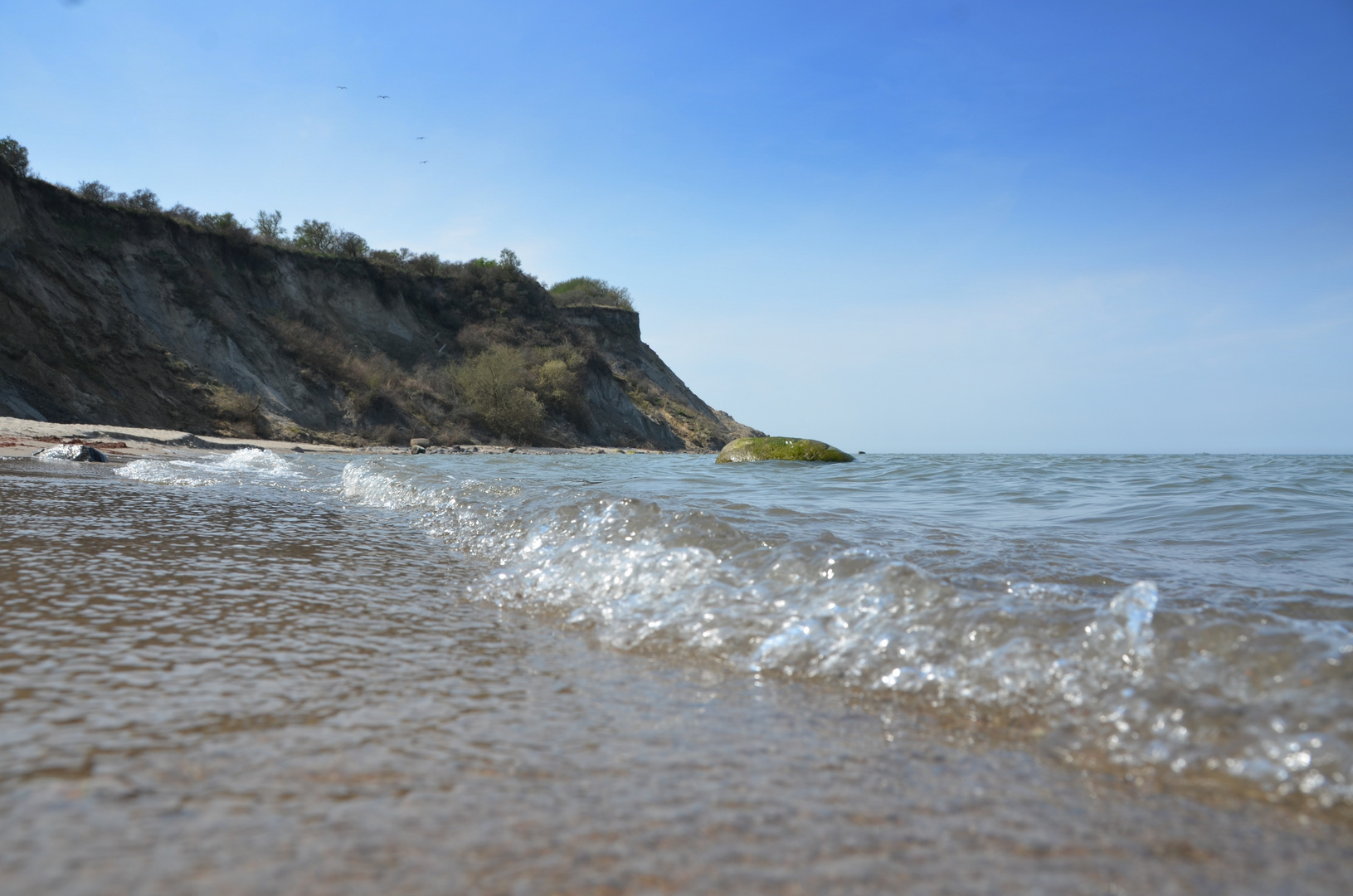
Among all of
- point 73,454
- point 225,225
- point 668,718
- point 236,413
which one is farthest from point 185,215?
point 668,718

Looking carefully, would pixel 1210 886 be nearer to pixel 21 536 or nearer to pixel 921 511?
pixel 21 536

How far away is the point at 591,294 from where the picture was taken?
55094mm

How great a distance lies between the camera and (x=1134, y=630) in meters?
2.38

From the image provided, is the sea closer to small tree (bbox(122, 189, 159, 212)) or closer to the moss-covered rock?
the moss-covered rock

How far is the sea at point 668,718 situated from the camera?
1239 mm

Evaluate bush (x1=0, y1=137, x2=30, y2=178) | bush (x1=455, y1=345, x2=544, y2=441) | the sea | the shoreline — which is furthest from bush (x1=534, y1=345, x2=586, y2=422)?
the sea

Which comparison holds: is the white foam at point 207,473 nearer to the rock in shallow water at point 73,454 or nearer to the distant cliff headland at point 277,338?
the rock in shallow water at point 73,454

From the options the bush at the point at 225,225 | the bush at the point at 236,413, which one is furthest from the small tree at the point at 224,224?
the bush at the point at 236,413

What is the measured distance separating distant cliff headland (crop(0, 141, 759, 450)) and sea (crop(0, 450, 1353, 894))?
19342 mm

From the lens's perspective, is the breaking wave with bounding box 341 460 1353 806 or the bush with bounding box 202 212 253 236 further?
the bush with bounding box 202 212 253 236

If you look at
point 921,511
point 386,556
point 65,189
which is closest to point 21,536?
point 386,556

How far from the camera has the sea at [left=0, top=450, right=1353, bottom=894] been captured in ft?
4.07

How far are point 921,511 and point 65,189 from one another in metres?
30.0

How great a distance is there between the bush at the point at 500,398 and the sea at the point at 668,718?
3006cm
